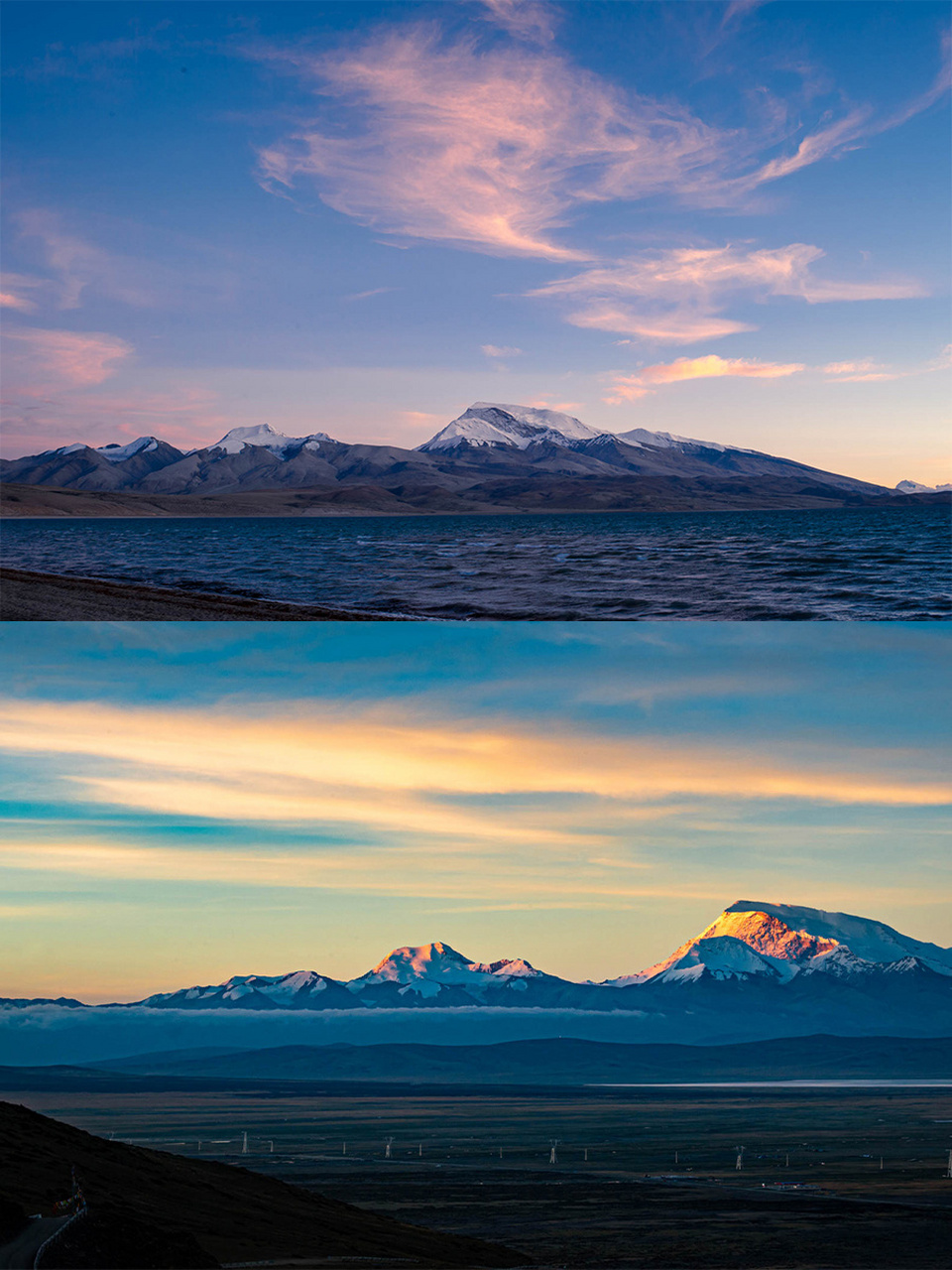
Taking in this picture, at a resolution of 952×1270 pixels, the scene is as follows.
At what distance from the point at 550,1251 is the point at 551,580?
73.8 meters

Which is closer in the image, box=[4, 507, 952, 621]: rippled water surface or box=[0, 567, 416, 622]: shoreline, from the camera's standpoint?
box=[0, 567, 416, 622]: shoreline

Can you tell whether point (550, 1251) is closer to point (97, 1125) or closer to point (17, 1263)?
point (17, 1263)

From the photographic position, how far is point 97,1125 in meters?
198

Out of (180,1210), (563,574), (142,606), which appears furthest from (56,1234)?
(563,574)

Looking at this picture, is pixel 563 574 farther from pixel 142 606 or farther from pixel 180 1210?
pixel 180 1210

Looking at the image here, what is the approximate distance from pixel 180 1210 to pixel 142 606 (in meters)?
32.6

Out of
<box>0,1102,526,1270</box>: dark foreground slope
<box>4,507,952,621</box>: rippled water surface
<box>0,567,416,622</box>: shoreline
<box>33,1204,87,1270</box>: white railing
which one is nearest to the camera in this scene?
<box>0,567,416,622</box>: shoreline

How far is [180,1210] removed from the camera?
50656 mm

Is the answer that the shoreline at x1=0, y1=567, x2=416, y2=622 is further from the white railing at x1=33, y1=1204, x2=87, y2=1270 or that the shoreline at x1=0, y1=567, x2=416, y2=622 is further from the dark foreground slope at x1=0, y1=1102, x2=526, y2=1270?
the dark foreground slope at x1=0, y1=1102, x2=526, y2=1270

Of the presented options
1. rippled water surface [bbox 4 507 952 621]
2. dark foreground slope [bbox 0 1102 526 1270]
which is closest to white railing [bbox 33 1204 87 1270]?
dark foreground slope [bbox 0 1102 526 1270]

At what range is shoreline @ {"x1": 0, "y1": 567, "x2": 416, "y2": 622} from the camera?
28203 mm

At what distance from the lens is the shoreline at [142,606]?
2820 centimetres

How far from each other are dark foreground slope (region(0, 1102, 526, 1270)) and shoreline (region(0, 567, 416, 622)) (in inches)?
668

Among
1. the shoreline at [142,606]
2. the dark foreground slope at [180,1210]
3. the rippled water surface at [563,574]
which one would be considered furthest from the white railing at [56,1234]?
the rippled water surface at [563,574]
